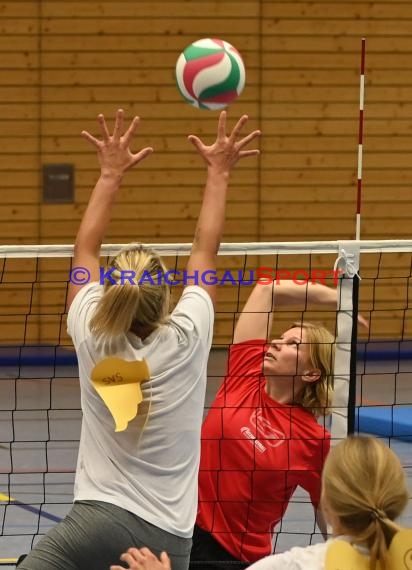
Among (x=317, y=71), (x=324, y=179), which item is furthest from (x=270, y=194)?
(x=317, y=71)

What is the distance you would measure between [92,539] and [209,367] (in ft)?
23.9

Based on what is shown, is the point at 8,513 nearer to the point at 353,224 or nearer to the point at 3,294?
the point at 3,294

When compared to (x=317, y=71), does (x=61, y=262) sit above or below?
below

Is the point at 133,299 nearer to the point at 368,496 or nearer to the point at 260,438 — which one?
the point at 368,496

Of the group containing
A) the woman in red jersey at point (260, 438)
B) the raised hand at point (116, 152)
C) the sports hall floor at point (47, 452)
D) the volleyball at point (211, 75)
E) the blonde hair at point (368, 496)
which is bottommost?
the sports hall floor at point (47, 452)

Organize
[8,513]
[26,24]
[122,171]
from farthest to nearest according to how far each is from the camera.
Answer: [26,24] → [8,513] → [122,171]

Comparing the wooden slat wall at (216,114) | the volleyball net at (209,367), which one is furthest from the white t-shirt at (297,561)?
the wooden slat wall at (216,114)

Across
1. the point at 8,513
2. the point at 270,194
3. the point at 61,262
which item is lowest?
the point at 8,513

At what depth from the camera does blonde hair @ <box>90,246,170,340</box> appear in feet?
10.0

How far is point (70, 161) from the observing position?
11.3m

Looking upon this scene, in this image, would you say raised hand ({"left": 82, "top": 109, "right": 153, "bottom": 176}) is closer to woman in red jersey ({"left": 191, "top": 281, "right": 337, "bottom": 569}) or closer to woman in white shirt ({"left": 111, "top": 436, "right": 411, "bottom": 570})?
woman in red jersey ({"left": 191, "top": 281, "right": 337, "bottom": 569})

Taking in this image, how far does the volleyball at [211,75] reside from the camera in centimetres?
545

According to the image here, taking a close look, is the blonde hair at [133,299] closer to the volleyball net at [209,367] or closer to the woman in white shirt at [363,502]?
the volleyball net at [209,367]

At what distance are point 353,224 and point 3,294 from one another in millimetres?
3502
